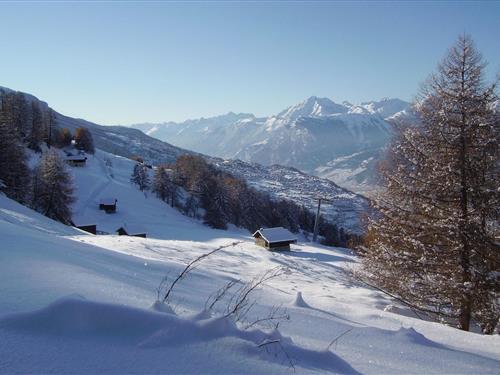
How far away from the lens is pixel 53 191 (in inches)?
1425

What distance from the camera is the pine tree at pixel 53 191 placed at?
36.0 meters

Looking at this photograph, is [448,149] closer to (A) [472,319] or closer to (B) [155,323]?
(A) [472,319]

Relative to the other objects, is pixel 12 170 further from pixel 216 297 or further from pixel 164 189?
pixel 216 297

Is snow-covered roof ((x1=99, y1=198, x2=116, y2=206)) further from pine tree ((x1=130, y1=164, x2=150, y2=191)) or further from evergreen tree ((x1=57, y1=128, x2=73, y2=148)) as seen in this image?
evergreen tree ((x1=57, y1=128, x2=73, y2=148))

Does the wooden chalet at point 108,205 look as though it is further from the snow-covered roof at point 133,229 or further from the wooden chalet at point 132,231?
the snow-covered roof at point 133,229

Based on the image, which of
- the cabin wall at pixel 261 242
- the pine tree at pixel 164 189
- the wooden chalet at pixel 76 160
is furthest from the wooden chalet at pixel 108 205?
the cabin wall at pixel 261 242

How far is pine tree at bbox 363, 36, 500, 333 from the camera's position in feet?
27.3

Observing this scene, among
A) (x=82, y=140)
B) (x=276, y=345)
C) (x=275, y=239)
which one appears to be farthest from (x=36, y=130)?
(x=276, y=345)

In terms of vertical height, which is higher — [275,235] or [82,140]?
[82,140]

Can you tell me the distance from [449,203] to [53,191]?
36978 millimetres

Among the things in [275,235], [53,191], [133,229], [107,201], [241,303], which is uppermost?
[241,303]

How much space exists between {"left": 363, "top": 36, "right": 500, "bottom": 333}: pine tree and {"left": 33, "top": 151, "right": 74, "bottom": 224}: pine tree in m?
35.4

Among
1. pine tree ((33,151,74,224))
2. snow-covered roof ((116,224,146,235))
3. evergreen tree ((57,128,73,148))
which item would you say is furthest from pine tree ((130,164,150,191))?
pine tree ((33,151,74,224))

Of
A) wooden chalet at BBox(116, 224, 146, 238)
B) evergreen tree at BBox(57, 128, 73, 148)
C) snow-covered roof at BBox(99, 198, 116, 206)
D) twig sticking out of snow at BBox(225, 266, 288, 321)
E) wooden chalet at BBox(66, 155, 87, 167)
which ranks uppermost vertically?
evergreen tree at BBox(57, 128, 73, 148)
